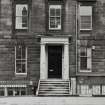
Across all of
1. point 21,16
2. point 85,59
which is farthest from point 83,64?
point 21,16

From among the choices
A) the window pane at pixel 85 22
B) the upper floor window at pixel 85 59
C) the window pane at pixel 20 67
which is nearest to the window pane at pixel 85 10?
the window pane at pixel 85 22

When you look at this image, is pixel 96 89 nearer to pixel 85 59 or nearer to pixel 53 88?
pixel 85 59

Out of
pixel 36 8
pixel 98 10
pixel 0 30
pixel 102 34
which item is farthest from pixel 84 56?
pixel 0 30

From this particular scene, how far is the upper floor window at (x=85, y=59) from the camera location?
2475cm

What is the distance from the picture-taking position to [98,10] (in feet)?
81.5

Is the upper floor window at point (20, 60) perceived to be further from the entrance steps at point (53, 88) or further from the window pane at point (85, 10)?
the window pane at point (85, 10)

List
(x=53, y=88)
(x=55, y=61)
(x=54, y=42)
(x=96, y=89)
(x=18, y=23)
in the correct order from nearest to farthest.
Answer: (x=53, y=88) → (x=96, y=89) → (x=54, y=42) → (x=18, y=23) → (x=55, y=61)

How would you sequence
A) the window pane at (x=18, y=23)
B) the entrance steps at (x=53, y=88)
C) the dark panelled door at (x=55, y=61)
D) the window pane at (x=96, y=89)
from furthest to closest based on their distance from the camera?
the dark panelled door at (x=55, y=61) → the window pane at (x=18, y=23) → the window pane at (x=96, y=89) → the entrance steps at (x=53, y=88)

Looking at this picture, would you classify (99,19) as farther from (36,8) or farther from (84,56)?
(36,8)

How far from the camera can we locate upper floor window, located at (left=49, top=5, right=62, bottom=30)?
2503 centimetres

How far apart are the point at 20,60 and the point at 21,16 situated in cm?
384

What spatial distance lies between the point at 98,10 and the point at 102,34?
211cm

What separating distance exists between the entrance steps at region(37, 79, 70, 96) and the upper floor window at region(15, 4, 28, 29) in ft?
17.0

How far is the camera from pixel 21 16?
2509 centimetres
